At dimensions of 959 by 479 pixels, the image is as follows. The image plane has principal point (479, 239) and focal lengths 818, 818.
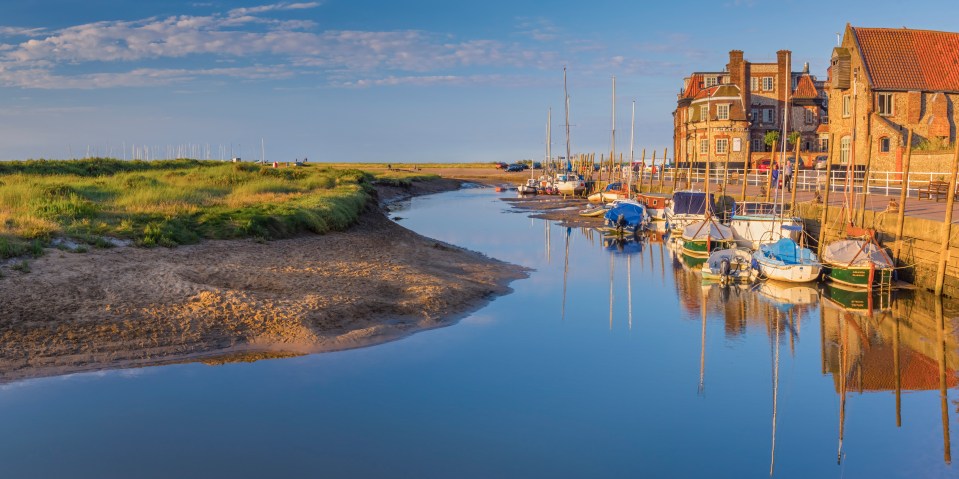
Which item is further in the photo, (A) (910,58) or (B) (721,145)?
(B) (721,145)

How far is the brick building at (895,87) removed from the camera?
58156 millimetres

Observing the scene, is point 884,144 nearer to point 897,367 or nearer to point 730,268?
point 730,268

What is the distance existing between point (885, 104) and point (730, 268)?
Answer: 36.8m

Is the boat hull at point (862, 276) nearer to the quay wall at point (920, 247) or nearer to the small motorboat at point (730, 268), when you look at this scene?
the quay wall at point (920, 247)

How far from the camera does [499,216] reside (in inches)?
2522

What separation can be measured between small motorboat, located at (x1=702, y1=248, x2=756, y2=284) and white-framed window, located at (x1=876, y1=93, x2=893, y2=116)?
1367 inches

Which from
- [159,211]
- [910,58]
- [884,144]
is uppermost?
[910,58]

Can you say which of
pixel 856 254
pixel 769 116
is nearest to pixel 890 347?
pixel 856 254

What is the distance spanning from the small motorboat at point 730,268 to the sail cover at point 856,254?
2.76 meters

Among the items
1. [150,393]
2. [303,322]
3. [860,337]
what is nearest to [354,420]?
[150,393]

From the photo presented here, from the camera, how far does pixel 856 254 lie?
2812 cm

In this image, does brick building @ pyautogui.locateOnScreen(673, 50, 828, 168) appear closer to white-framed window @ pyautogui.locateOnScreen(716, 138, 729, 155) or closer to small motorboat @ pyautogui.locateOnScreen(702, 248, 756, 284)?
white-framed window @ pyautogui.locateOnScreen(716, 138, 729, 155)

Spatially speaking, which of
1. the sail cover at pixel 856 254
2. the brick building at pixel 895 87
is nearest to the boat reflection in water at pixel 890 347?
the sail cover at pixel 856 254

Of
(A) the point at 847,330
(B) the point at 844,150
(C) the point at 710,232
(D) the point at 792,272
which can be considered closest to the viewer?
(A) the point at 847,330
